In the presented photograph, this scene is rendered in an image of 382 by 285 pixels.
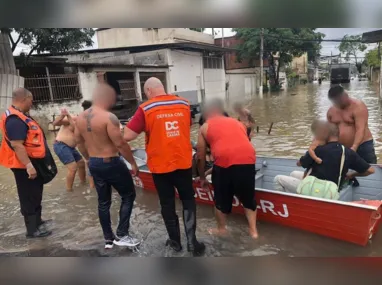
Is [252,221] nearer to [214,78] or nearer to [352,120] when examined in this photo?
[352,120]

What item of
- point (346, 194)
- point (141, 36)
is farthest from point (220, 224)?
point (141, 36)

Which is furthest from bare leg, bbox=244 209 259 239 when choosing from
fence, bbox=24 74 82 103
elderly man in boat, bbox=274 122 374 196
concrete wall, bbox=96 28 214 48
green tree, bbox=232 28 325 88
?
green tree, bbox=232 28 325 88

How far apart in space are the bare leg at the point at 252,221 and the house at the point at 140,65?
24.7ft

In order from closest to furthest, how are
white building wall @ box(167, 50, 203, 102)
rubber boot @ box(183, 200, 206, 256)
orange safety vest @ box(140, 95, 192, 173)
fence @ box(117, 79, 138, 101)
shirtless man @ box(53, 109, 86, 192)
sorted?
1. orange safety vest @ box(140, 95, 192, 173)
2. rubber boot @ box(183, 200, 206, 256)
3. shirtless man @ box(53, 109, 86, 192)
4. fence @ box(117, 79, 138, 101)
5. white building wall @ box(167, 50, 203, 102)

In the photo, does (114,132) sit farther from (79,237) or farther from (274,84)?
(274,84)

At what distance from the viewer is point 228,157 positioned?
3.24 metres

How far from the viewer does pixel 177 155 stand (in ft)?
9.75

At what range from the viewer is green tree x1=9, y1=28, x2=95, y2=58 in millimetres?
10891

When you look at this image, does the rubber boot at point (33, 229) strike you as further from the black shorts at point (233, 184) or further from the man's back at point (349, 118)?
the man's back at point (349, 118)

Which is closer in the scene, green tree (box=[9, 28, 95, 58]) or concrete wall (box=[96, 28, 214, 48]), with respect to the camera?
green tree (box=[9, 28, 95, 58])

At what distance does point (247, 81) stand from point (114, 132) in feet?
91.3

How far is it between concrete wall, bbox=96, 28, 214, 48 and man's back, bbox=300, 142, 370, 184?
1885 centimetres

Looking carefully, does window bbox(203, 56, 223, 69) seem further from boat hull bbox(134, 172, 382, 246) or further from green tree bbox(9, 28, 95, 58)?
boat hull bbox(134, 172, 382, 246)

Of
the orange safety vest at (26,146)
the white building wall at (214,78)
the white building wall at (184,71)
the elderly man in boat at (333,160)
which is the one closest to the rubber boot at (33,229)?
the orange safety vest at (26,146)
